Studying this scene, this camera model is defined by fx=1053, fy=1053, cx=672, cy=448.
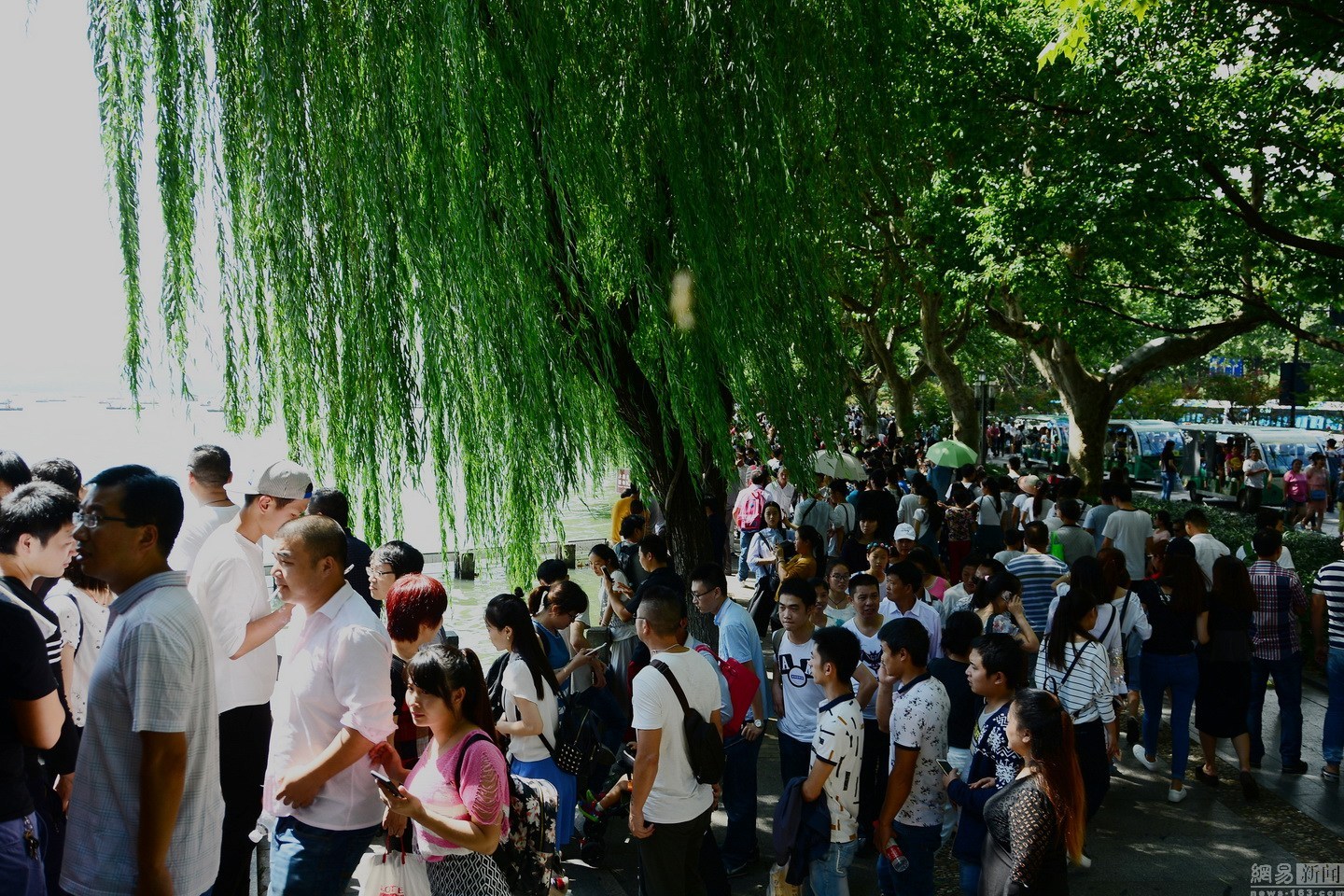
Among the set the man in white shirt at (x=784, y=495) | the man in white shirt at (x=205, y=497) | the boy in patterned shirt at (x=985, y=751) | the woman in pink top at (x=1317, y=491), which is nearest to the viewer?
the boy in patterned shirt at (x=985, y=751)

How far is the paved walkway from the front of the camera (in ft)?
19.7

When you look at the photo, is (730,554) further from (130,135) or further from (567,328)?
(130,135)

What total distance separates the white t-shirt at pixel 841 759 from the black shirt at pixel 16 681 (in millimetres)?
3081

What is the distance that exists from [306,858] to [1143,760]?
21.7ft

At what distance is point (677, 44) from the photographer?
6.04 metres

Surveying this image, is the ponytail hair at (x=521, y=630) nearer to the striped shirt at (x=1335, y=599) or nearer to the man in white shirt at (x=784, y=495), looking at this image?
the striped shirt at (x=1335, y=599)

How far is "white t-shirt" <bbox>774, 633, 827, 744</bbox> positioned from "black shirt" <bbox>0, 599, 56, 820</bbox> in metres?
3.81

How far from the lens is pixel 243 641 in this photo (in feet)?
14.6

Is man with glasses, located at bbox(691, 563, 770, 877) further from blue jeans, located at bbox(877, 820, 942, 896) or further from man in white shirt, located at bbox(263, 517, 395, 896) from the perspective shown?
man in white shirt, located at bbox(263, 517, 395, 896)

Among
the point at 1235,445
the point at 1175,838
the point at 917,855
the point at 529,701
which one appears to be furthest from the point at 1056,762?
the point at 1235,445

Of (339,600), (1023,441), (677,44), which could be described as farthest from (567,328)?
(1023,441)

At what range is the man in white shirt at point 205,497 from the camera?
4977 mm

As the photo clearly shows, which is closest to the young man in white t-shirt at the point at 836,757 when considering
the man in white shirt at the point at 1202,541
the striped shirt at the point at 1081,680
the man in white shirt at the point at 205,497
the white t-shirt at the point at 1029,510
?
the striped shirt at the point at 1081,680

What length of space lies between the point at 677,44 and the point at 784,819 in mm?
4220
